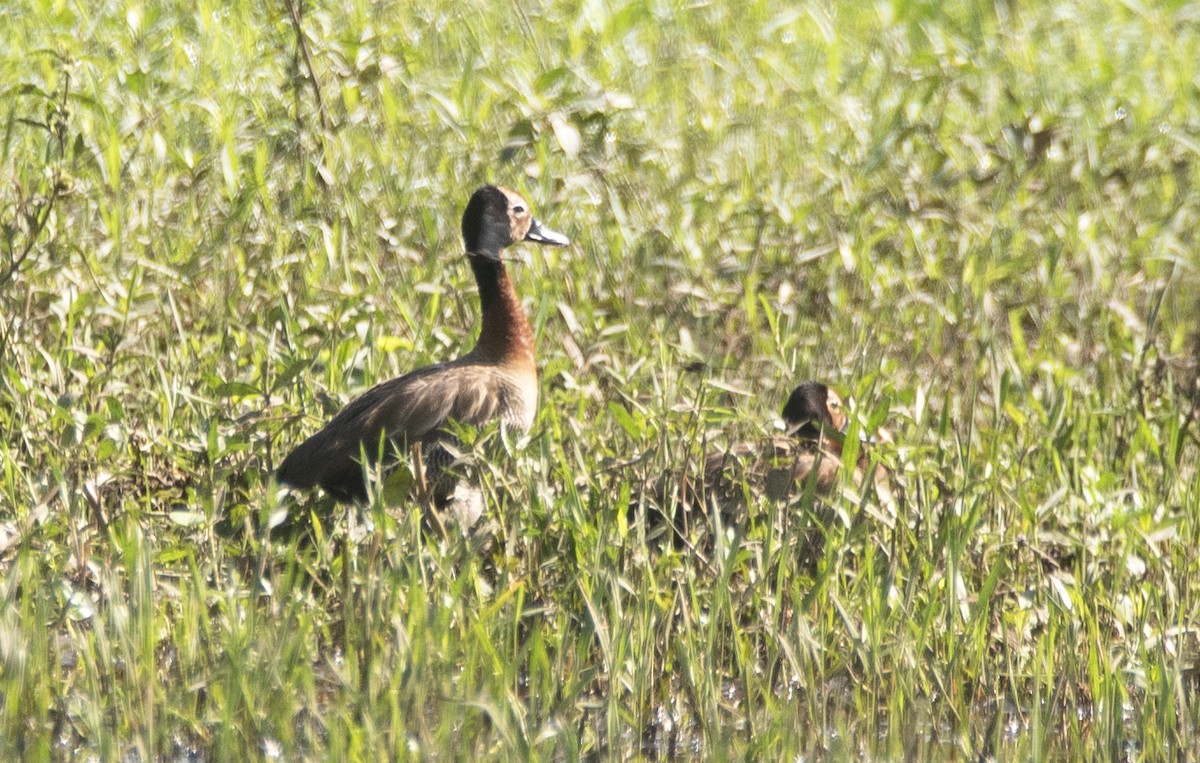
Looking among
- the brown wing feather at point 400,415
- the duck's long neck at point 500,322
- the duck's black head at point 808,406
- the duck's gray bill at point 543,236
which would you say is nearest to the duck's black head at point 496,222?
the duck's gray bill at point 543,236

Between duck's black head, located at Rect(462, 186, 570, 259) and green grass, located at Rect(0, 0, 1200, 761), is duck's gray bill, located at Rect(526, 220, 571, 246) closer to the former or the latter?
duck's black head, located at Rect(462, 186, 570, 259)

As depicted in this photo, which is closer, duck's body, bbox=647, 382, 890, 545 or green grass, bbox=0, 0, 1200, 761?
green grass, bbox=0, 0, 1200, 761

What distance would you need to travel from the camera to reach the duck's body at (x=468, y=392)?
498 cm

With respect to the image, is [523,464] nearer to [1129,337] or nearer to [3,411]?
[3,411]

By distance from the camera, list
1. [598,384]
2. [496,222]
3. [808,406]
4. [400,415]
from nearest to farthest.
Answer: [400,415] → [808,406] → [598,384] → [496,222]

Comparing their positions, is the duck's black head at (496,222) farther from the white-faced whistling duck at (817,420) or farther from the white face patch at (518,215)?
the white-faced whistling duck at (817,420)

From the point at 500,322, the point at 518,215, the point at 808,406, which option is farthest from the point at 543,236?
the point at 808,406

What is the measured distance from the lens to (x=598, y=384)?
230 inches

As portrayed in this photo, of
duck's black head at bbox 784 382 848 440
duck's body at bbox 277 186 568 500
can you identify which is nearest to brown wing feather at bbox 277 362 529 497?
duck's body at bbox 277 186 568 500

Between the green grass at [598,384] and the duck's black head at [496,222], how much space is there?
0.13 meters

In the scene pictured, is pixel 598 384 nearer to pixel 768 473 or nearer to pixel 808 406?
pixel 808 406

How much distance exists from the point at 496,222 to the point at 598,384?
0.65m

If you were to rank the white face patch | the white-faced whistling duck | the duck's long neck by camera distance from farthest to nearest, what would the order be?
the white face patch → the duck's long neck → the white-faced whistling duck

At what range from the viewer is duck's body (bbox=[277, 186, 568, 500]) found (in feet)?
16.3
